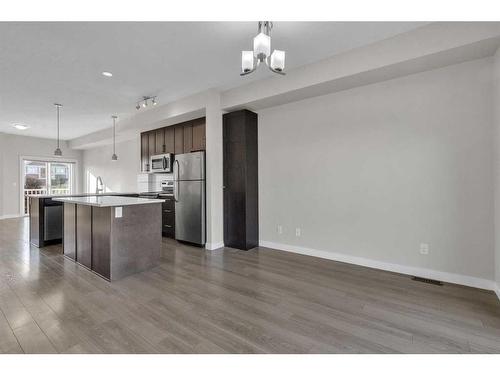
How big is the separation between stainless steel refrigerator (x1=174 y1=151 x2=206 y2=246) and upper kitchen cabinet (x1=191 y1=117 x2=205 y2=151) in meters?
Result: 0.36

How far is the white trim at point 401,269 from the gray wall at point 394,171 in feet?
→ 0.18

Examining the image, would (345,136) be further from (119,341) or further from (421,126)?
(119,341)

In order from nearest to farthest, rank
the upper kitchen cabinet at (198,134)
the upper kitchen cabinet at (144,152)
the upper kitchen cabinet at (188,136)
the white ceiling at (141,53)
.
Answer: the white ceiling at (141,53), the upper kitchen cabinet at (198,134), the upper kitchen cabinet at (188,136), the upper kitchen cabinet at (144,152)

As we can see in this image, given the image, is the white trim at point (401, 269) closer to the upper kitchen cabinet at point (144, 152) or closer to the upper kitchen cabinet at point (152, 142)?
the upper kitchen cabinet at point (152, 142)

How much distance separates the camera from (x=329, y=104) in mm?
3438

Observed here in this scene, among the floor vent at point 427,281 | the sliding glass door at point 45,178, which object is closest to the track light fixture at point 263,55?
the floor vent at point 427,281

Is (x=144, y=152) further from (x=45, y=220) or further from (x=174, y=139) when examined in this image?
(x=45, y=220)

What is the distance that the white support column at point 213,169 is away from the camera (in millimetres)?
3941

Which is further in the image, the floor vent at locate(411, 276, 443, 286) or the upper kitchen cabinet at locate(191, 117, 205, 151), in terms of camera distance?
the upper kitchen cabinet at locate(191, 117, 205, 151)

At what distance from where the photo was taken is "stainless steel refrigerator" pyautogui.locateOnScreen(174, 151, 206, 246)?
4027 mm

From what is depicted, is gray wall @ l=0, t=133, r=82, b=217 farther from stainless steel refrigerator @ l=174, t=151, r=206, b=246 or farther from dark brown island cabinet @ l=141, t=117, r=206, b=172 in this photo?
stainless steel refrigerator @ l=174, t=151, r=206, b=246

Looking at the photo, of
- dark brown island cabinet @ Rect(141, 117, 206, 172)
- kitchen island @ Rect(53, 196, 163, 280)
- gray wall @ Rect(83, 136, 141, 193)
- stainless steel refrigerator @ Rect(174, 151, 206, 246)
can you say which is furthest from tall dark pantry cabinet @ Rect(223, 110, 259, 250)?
gray wall @ Rect(83, 136, 141, 193)

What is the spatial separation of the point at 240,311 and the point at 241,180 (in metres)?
2.25

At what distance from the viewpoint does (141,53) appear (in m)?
2.81
